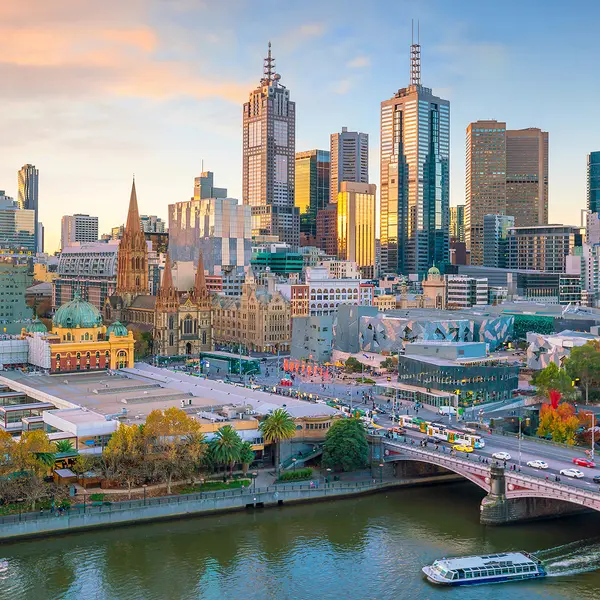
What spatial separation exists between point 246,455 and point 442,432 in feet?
84.4

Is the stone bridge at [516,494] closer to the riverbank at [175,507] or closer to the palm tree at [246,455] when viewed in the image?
the riverbank at [175,507]

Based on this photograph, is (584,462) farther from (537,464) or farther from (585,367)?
(585,367)

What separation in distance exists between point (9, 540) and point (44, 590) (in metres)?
10.5

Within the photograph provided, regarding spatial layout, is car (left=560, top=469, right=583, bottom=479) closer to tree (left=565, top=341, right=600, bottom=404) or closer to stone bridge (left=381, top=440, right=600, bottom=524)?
stone bridge (left=381, top=440, right=600, bottom=524)

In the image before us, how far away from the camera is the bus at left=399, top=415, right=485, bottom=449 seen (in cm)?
10531

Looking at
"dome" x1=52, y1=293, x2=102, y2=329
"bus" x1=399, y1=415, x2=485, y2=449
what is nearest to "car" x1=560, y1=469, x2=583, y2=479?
"bus" x1=399, y1=415, x2=485, y2=449

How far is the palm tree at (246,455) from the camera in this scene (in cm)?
9956

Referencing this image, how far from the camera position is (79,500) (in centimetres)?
8950

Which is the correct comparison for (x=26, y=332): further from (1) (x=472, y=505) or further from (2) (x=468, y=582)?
(2) (x=468, y=582)

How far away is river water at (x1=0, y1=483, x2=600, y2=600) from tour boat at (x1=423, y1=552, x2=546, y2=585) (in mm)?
725

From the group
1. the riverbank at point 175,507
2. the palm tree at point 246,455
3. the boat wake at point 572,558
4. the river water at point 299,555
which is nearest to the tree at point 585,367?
the riverbank at point 175,507

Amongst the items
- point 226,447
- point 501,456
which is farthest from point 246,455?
point 501,456

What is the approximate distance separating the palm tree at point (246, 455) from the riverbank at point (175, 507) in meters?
4.63

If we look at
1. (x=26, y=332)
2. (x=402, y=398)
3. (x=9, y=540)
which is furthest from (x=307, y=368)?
(x=9, y=540)
